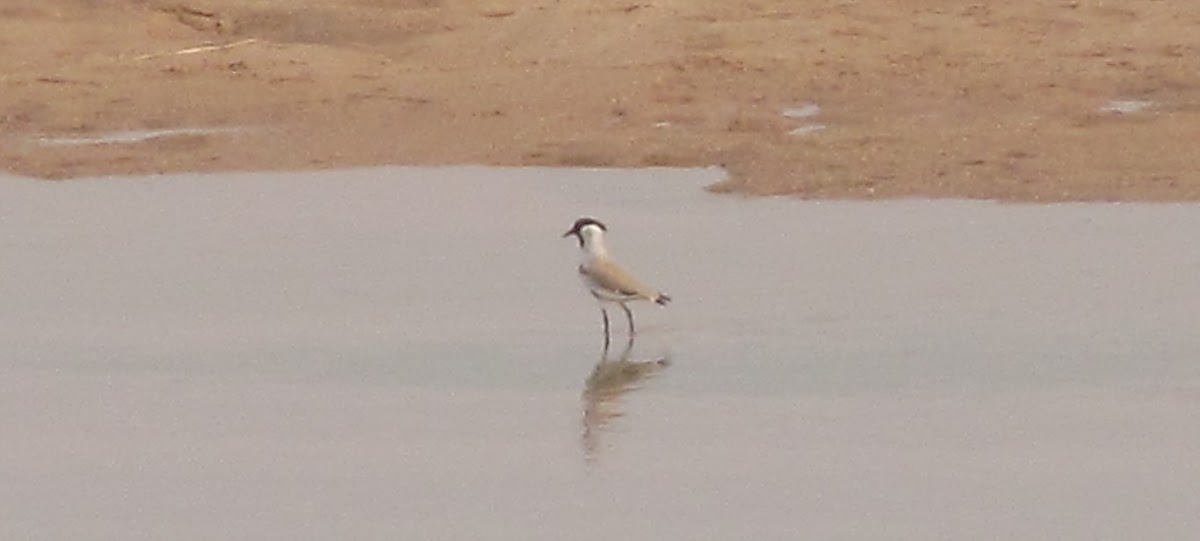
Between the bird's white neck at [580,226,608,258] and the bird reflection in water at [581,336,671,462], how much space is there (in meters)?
0.57

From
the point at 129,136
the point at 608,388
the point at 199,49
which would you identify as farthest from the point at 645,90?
the point at 608,388

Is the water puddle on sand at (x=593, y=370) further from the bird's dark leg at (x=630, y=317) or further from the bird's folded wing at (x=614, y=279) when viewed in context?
the bird's folded wing at (x=614, y=279)

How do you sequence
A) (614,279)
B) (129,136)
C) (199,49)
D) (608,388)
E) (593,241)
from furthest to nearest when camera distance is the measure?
(199,49) < (129,136) < (593,241) < (614,279) < (608,388)

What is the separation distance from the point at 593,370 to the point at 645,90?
323 inches

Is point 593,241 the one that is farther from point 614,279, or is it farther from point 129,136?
point 129,136

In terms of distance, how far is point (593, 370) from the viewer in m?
10.4

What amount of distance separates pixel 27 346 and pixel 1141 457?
4772mm

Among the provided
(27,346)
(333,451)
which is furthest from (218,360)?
(333,451)

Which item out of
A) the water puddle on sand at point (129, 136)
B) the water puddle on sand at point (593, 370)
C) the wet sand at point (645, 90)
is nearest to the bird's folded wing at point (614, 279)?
the water puddle on sand at point (593, 370)

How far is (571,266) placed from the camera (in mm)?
12758

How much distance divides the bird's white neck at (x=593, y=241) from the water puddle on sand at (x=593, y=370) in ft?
0.95

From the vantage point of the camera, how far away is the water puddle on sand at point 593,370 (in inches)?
320

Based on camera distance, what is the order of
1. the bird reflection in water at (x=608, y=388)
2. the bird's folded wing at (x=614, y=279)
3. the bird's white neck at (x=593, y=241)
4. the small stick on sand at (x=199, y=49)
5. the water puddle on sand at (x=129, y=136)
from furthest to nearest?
the small stick on sand at (x=199, y=49) < the water puddle on sand at (x=129, y=136) < the bird's white neck at (x=593, y=241) < the bird's folded wing at (x=614, y=279) < the bird reflection in water at (x=608, y=388)

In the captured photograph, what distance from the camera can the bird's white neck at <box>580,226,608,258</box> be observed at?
37.6ft
